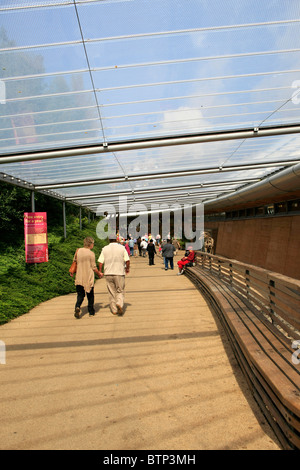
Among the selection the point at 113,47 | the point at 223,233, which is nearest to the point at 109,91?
the point at 113,47

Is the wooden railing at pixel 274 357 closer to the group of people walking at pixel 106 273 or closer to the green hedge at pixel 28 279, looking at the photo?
the group of people walking at pixel 106 273

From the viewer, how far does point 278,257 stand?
47.6 feet

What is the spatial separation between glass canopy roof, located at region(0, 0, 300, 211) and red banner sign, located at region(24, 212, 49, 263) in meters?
3.06

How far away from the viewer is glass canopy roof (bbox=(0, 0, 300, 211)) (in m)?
4.81

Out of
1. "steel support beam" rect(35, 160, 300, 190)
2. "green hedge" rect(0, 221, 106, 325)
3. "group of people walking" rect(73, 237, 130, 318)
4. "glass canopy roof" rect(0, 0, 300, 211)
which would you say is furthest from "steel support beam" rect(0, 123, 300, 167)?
"steel support beam" rect(35, 160, 300, 190)

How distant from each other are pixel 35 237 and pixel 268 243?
9.79 meters

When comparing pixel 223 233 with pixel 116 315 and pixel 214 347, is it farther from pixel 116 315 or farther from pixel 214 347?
pixel 214 347

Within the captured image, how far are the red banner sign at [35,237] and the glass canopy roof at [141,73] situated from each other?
3.06 m

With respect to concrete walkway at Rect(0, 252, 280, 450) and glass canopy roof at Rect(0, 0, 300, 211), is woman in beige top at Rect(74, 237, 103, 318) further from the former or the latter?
glass canopy roof at Rect(0, 0, 300, 211)

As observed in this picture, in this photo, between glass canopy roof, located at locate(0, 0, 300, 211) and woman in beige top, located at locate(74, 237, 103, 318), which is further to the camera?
woman in beige top, located at locate(74, 237, 103, 318)

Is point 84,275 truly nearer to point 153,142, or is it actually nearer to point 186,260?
point 153,142

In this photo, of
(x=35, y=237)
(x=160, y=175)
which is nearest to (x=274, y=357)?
(x=35, y=237)

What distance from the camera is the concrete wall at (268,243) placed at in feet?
43.0

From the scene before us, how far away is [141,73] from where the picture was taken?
5.96 metres
